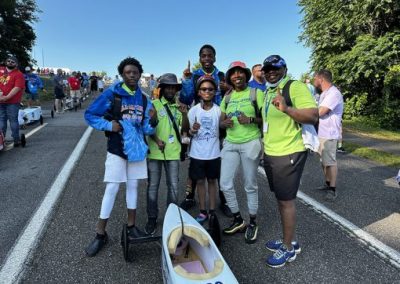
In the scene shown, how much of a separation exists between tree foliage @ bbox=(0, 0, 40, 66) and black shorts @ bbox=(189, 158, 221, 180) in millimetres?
40182

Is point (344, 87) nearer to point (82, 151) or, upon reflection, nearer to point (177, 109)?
point (82, 151)

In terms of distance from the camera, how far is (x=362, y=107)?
1820 cm

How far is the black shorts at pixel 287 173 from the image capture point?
12.1ft

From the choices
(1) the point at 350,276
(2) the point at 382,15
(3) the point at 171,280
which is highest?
(2) the point at 382,15

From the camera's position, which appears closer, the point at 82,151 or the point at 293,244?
the point at 293,244

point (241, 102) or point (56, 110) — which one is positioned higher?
point (241, 102)

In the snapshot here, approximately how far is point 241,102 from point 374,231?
2.49 meters

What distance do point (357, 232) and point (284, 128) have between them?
6.49ft

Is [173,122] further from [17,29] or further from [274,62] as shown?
[17,29]

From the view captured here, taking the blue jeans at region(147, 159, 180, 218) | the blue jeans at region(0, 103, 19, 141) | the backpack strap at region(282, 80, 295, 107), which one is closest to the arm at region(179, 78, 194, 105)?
the blue jeans at region(147, 159, 180, 218)

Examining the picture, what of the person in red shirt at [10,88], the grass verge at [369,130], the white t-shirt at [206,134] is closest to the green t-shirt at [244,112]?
the white t-shirt at [206,134]

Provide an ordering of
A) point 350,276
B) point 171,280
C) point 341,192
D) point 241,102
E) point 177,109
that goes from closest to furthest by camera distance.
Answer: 1. point 171,280
2. point 350,276
3. point 241,102
4. point 177,109
5. point 341,192

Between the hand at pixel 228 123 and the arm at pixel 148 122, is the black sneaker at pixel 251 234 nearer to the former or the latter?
the hand at pixel 228 123

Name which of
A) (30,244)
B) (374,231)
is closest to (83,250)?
(30,244)
